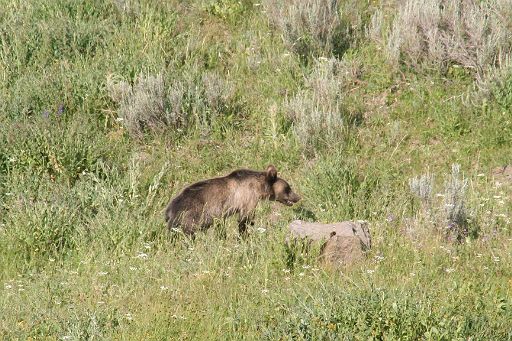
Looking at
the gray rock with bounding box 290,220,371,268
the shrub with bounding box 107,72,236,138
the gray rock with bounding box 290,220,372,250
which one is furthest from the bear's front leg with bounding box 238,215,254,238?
the shrub with bounding box 107,72,236,138

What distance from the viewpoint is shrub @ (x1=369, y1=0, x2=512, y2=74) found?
44.7ft

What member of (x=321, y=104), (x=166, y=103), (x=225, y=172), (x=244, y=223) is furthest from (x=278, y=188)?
(x=166, y=103)

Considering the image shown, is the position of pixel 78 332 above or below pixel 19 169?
above

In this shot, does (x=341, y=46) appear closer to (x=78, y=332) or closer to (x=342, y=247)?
(x=342, y=247)

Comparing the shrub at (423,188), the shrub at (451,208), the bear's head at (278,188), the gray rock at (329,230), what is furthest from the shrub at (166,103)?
the gray rock at (329,230)

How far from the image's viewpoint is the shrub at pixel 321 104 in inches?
511

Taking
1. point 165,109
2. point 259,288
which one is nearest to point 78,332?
point 259,288

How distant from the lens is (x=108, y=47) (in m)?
14.6

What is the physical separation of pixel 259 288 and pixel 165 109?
199 inches

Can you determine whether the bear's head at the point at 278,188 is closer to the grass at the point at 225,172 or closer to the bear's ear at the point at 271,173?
the bear's ear at the point at 271,173

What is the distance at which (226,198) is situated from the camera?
11.1 metres

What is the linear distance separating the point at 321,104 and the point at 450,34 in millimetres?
2140

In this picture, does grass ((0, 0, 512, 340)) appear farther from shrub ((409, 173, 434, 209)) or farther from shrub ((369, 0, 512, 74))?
shrub ((369, 0, 512, 74))

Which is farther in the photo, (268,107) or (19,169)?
(268,107)
